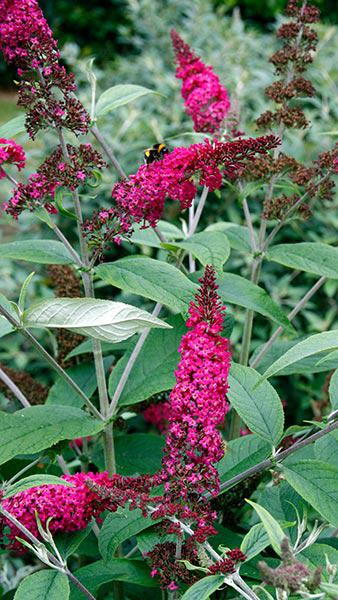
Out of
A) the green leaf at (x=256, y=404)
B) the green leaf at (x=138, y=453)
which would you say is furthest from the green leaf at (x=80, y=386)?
the green leaf at (x=256, y=404)

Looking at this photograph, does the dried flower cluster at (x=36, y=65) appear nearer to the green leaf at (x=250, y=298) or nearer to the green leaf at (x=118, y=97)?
the green leaf at (x=118, y=97)

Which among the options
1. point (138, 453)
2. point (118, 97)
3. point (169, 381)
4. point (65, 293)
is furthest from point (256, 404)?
point (118, 97)

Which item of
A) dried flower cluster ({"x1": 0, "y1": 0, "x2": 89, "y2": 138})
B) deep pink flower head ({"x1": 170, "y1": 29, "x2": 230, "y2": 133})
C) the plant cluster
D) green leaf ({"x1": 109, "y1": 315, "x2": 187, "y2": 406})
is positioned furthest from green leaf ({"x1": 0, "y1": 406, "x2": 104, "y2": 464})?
deep pink flower head ({"x1": 170, "y1": 29, "x2": 230, "y2": 133})

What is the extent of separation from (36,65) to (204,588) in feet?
3.65

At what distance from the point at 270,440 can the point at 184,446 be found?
0.96 ft

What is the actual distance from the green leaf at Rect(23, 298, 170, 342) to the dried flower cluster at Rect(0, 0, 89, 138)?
419mm

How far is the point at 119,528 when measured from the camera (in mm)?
1668

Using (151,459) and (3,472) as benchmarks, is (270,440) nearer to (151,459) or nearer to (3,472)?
(151,459)

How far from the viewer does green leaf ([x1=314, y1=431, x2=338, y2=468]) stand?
181 cm

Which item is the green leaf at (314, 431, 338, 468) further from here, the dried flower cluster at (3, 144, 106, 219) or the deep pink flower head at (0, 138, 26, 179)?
the deep pink flower head at (0, 138, 26, 179)

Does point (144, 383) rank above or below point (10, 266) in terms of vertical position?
above

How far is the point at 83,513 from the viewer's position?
172cm

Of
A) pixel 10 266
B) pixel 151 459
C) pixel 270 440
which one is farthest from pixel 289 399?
pixel 270 440

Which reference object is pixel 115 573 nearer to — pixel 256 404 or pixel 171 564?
pixel 171 564
